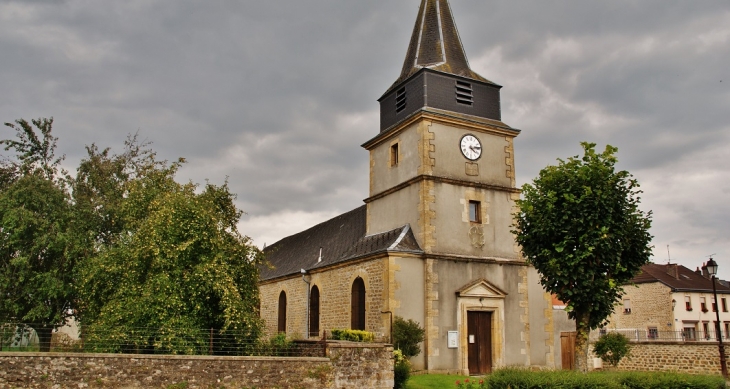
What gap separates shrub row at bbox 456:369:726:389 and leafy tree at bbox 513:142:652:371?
10.5ft

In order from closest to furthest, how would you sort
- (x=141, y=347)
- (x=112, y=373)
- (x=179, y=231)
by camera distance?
(x=112, y=373), (x=141, y=347), (x=179, y=231)

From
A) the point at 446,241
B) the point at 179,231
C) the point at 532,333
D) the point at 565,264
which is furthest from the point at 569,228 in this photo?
the point at 179,231

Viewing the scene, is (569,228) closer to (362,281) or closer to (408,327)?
(408,327)

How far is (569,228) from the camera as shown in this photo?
16406 millimetres

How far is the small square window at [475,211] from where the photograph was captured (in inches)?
862

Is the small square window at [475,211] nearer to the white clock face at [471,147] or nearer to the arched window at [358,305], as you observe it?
the white clock face at [471,147]

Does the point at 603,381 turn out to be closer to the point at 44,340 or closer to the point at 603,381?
the point at 603,381

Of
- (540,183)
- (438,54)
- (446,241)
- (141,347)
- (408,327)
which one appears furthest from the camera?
(438,54)

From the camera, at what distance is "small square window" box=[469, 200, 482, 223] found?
2189 centimetres

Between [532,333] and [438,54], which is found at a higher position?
[438,54]

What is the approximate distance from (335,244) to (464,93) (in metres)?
8.85

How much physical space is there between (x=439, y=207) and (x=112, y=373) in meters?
12.3

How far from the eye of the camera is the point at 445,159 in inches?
862

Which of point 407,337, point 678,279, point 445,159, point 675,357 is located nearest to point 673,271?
point 678,279
